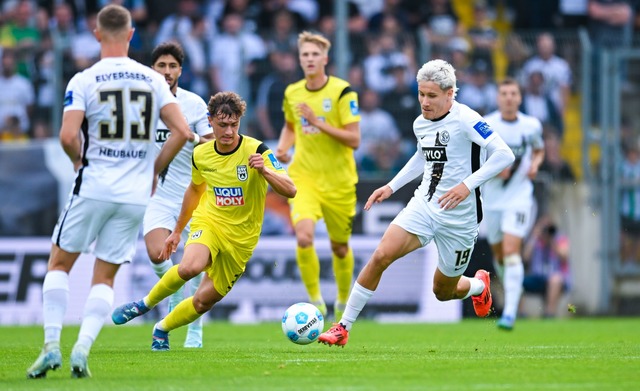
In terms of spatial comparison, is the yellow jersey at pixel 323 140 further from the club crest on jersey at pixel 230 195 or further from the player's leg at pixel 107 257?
the player's leg at pixel 107 257

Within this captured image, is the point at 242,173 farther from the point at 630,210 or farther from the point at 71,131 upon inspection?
the point at 630,210

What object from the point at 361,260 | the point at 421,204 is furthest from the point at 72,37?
the point at 421,204

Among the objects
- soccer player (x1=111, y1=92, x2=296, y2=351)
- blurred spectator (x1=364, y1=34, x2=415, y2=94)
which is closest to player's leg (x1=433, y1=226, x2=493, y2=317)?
soccer player (x1=111, y1=92, x2=296, y2=351)

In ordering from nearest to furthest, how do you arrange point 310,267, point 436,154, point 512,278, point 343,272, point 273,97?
point 436,154
point 310,267
point 343,272
point 512,278
point 273,97

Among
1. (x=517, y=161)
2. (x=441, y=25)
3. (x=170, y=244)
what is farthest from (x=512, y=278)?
(x=441, y=25)

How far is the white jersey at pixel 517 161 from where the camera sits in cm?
Result: 1398

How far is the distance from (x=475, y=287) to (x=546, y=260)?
276 inches

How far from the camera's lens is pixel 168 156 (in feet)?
26.1

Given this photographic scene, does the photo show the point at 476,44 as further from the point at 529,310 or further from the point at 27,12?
the point at 27,12

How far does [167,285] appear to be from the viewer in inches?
383

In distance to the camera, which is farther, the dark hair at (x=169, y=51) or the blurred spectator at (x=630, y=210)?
the blurred spectator at (x=630, y=210)

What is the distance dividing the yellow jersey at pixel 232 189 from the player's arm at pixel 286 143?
2962 millimetres

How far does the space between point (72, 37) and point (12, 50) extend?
1.40 metres

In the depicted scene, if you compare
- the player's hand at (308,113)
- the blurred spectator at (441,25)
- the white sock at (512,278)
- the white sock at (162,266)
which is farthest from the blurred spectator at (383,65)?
the white sock at (162,266)
